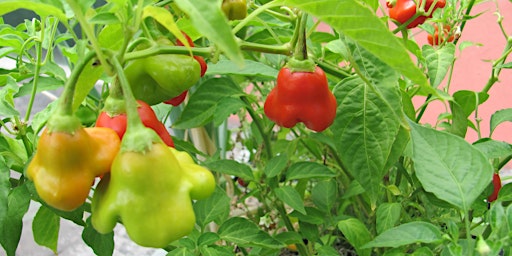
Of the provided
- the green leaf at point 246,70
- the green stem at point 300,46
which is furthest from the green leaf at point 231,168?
the green stem at point 300,46

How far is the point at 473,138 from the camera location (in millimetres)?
1629

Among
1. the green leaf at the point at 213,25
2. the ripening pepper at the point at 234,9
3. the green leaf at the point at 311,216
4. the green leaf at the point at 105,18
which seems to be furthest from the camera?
the green leaf at the point at 311,216

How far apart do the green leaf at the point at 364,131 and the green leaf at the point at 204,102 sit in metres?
0.20

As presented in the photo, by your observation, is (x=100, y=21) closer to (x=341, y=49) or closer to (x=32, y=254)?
(x=341, y=49)

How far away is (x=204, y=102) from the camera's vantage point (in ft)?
2.19

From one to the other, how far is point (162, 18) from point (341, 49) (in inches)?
9.0

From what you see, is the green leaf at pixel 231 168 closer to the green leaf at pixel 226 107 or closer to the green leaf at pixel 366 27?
the green leaf at pixel 226 107

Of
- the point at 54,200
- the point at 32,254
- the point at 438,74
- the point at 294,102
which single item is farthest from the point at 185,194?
the point at 32,254

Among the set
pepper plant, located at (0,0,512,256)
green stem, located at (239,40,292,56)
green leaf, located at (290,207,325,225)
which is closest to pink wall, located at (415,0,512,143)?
pepper plant, located at (0,0,512,256)

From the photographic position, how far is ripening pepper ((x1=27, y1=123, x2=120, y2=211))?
33 centimetres

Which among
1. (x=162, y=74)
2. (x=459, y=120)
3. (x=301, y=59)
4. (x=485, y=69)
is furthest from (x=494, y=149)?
(x=485, y=69)

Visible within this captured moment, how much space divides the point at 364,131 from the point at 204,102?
0.24 metres

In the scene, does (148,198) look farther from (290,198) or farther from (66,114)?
(290,198)

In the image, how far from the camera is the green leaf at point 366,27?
0.32 metres
